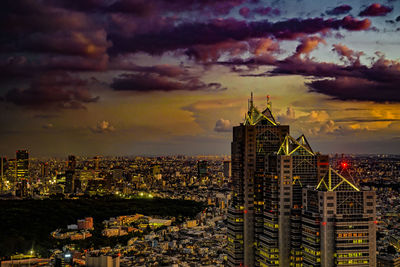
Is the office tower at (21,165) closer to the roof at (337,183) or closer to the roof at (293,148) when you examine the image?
A: the roof at (293,148)

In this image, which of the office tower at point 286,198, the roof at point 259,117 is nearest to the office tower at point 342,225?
the office tower at point 286,198

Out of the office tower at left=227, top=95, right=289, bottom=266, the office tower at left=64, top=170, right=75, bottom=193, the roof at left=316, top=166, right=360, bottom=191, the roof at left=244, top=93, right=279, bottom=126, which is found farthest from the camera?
the office tower at left=64, top=170, right=75, bottom=193

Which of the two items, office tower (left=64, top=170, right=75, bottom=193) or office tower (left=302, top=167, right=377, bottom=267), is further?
office tower (left=64, top=170, right=75, bottom=193)

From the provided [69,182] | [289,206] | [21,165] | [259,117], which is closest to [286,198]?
[289,206]

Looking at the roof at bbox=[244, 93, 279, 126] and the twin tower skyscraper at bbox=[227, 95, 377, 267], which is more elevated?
the roof at bbox=[244, 93, 279, 126]

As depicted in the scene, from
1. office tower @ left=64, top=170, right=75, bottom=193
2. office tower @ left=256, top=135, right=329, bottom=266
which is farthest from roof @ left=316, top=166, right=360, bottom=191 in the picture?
office tower @ left=64, top=170, right=75, bottom=193

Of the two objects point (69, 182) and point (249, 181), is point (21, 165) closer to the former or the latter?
point (69, 182)

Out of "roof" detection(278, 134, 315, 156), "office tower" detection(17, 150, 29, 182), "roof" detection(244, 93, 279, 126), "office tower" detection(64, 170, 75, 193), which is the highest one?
"roof" detection(244, 93, 279, 126)

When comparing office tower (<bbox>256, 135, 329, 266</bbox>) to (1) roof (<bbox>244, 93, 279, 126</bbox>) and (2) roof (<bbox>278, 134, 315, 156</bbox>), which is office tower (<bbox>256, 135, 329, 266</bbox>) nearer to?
(2) roof (<bbox>278, 134, 315, 156</bbox>)

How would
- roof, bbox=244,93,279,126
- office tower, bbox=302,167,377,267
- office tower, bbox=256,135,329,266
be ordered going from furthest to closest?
roof, bbox=244,93,279,126 < office tower, bbox=256,135,329,266 < office tower, bbox=302,167,377,267
